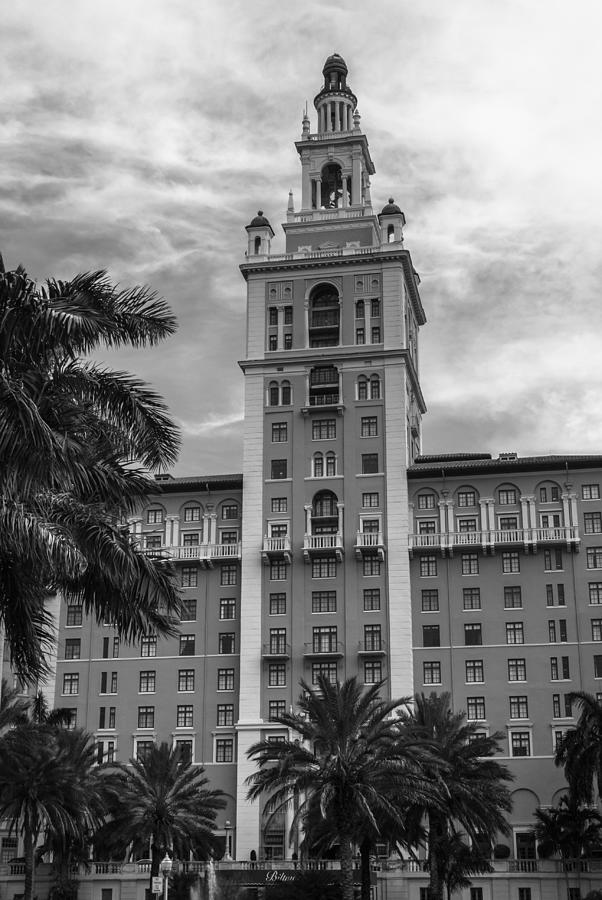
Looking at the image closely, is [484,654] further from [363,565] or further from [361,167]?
[361,167]

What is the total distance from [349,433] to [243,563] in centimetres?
1205

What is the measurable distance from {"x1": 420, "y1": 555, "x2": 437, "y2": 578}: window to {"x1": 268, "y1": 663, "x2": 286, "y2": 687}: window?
1151 centimetres

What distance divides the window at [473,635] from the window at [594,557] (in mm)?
8565

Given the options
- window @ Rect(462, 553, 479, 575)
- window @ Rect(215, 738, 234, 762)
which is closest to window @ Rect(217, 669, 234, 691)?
window @ Rect(215, 738, 234, 762)

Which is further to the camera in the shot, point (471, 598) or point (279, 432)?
point (279, 432)

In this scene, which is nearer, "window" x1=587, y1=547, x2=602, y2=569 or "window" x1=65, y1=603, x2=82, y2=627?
"window" x1=587, y1=547, x2=602, y2=569

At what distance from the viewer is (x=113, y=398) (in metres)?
26.1

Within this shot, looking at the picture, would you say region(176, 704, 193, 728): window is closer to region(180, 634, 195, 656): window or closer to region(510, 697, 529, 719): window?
region(180, 634, 195, 656): window

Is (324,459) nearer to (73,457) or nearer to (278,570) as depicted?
(278,570)

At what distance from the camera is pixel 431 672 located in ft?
272

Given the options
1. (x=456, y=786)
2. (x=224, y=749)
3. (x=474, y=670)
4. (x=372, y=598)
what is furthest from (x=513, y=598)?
(x=456, y=786)

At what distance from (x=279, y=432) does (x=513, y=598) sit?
20606 mm

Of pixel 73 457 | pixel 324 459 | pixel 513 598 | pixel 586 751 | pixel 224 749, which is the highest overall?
pixel 324 459

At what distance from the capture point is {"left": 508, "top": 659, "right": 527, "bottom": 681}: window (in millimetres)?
82125
